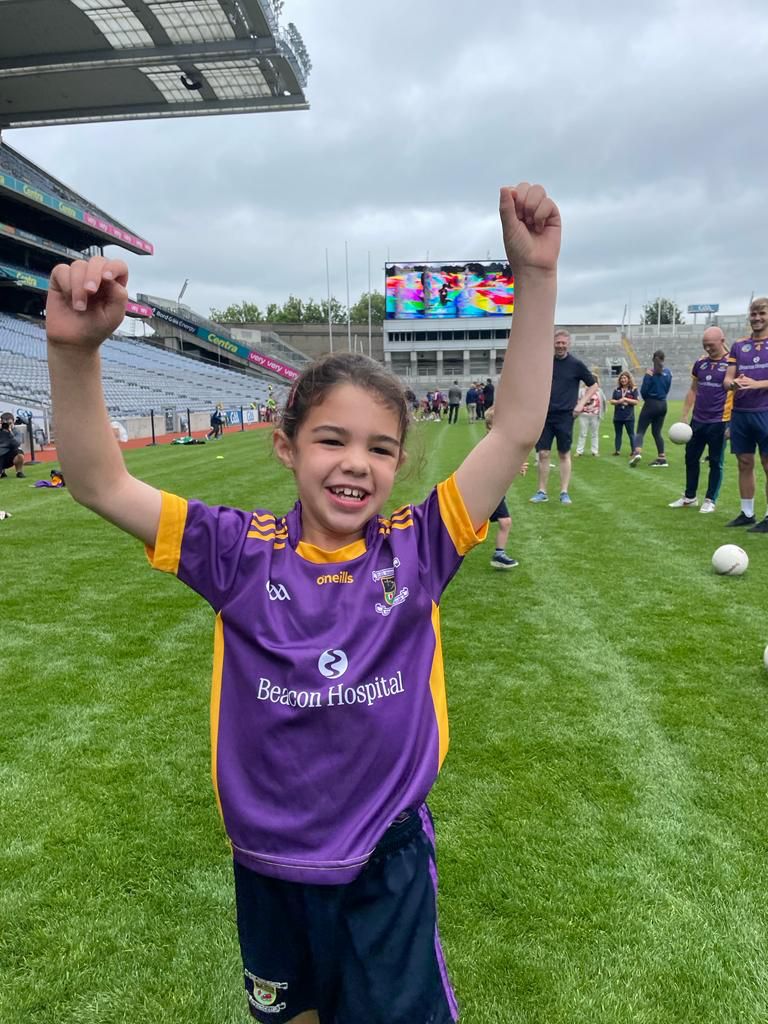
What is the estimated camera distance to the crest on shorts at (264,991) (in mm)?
1467

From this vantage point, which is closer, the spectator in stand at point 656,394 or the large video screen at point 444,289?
the spectator in stand at point 656,394

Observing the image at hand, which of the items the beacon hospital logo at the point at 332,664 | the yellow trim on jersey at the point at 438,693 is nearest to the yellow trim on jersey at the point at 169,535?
the beacon hospital logo at the point at 332,664

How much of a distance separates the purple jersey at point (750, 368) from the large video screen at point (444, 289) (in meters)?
49.7

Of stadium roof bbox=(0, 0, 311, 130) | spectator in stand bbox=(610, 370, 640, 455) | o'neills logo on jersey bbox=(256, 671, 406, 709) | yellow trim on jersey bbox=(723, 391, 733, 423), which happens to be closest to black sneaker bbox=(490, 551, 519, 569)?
yellow trim on jersey bbox=(723, 391, 733, 423)

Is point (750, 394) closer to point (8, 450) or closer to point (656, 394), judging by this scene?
point (656, 394)

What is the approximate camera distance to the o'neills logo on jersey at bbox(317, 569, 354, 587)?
1.48 metres

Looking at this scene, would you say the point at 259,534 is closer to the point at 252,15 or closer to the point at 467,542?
the point at 467,542

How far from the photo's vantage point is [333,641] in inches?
55.2

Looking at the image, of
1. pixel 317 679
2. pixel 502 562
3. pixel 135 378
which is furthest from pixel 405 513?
pixel 135 378

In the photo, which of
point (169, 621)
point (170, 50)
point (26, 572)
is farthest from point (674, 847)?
point (170, 50)

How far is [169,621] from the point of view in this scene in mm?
5340

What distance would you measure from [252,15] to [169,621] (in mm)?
16454

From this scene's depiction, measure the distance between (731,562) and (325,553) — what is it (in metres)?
5.65

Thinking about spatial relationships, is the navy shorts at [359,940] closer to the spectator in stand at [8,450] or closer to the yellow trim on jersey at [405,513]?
the yellow trim on jersey at [405,513]
